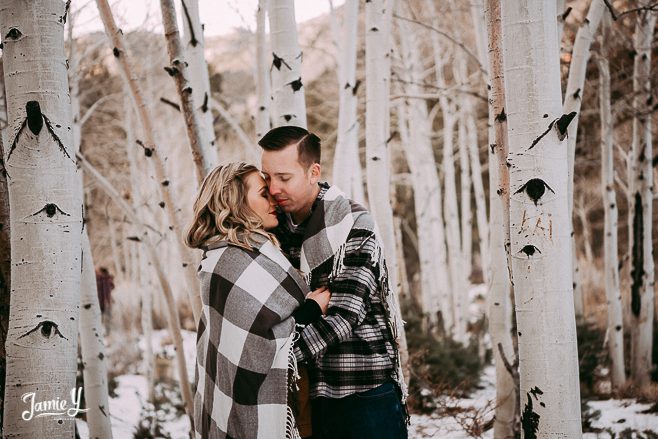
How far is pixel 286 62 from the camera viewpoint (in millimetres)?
3096

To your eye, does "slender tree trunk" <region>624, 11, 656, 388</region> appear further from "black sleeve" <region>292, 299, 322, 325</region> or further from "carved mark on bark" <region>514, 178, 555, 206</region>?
"black sleeve" <region>292, 299, 322, 325</region>

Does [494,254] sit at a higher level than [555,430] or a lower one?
higher

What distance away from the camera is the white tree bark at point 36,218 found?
73.4 inches

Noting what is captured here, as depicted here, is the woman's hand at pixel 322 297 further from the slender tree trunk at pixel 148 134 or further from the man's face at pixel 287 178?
the slender tree trunk at pixel 148 134

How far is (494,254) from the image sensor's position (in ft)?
12.3

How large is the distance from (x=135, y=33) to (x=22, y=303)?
7.27 metres

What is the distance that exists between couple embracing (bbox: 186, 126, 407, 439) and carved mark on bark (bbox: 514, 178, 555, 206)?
28.0 inches

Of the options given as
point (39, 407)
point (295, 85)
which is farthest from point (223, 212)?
point (295, 85)

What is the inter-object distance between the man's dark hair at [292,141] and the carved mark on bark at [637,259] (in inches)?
209

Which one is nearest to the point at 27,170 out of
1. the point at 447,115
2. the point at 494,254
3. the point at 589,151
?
the point at 494,254

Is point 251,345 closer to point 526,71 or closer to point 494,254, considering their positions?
point 526,71

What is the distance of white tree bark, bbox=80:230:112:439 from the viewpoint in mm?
3316

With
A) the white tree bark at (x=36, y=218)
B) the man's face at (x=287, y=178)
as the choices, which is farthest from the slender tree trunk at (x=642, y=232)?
the white tree bark at (x=36, y=218)

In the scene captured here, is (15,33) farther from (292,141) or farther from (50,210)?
(292,141)
